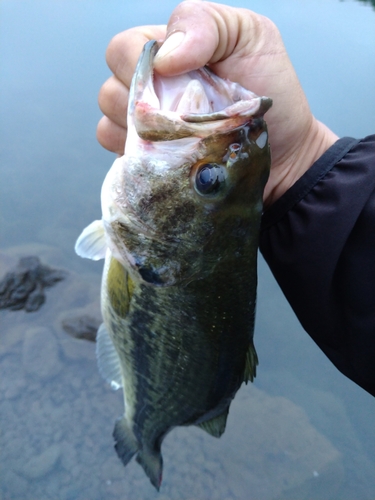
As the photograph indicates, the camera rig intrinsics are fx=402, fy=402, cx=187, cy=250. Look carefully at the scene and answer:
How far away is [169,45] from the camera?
105 centimetres

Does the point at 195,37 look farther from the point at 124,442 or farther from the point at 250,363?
the point at 124,442

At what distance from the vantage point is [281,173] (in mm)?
1642

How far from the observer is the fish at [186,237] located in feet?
3.26

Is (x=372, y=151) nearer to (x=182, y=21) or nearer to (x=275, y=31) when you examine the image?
(x=275, y=31)

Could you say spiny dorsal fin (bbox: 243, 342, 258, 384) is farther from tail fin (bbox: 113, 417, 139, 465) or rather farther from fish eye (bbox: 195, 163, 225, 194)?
tail fin (bbox: 113, 417, 139, 465)

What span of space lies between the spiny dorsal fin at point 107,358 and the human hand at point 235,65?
82 centimetres

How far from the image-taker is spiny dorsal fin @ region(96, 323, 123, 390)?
167cm

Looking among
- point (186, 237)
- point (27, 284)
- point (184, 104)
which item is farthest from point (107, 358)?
point (27, 284)

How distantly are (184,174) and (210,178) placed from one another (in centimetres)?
7

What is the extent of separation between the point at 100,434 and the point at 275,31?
7.39 feet

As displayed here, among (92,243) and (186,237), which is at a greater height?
(186,237)

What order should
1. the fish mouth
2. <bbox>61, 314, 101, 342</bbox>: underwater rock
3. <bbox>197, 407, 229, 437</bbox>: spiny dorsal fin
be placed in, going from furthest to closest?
<bbox>61, 314, 101, 342</bbox>: underwater rock < <bbox>197, 407, 229, 437</bbox>: spiny dorsal fin < the fish mouth

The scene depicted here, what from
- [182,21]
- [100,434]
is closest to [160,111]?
[182,21]

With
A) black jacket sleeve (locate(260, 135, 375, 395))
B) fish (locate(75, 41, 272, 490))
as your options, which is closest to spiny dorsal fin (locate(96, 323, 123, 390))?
fish (locate(75, 41, 272, 490))
